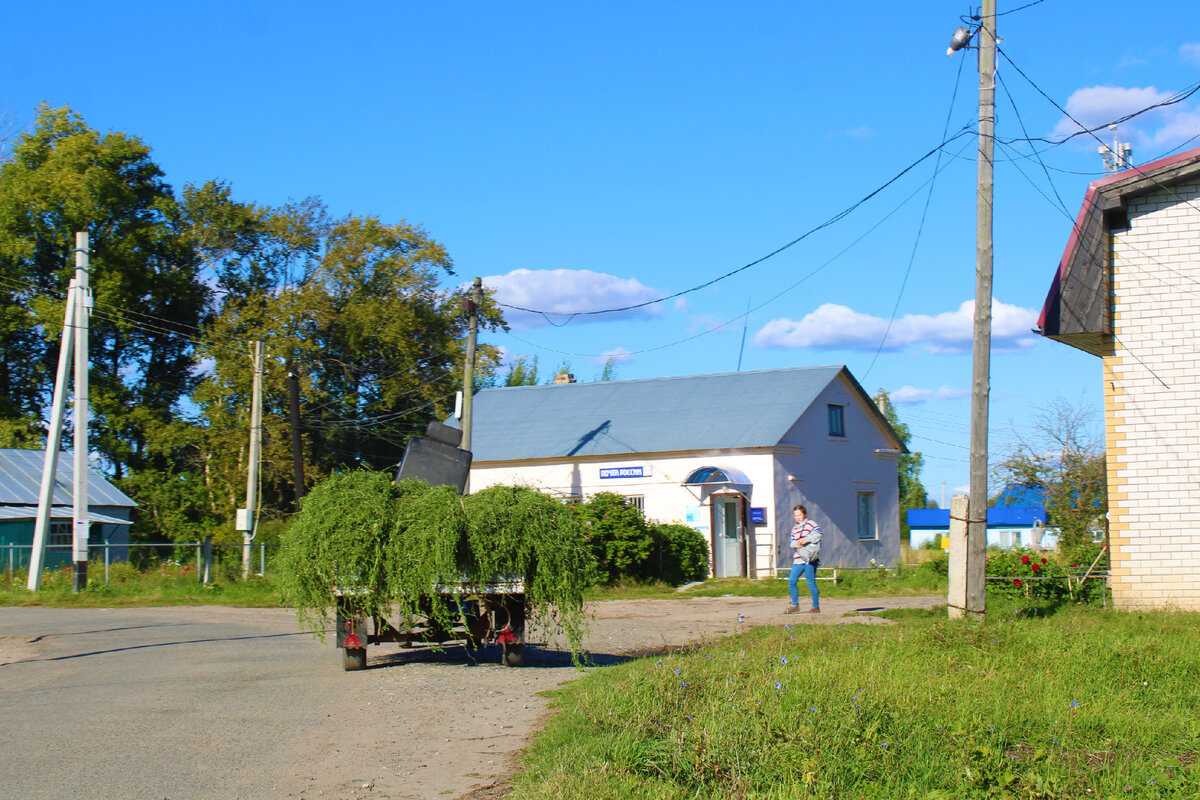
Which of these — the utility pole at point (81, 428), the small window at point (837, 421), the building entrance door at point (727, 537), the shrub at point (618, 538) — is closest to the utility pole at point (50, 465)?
the utility pole at point (81, 428)

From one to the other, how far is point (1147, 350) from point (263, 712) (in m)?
12.4

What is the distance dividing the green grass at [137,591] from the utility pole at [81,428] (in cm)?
56

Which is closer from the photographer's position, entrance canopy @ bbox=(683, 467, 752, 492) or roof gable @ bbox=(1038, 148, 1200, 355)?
roof gable @ bbox=(1038, 148, 1200, 355)

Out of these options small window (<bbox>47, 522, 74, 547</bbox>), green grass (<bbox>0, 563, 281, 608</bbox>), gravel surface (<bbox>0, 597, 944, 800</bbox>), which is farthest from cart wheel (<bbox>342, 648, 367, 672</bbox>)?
small window (<bbox>47, 522, 74, 547</bbox>)

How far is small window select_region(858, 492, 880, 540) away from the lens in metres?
33.6

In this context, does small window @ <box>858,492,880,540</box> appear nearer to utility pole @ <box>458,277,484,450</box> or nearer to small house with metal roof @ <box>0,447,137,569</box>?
utility pole @ <box>458,277,484,450</box>

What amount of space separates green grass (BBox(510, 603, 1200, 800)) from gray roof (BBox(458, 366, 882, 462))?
777 inches

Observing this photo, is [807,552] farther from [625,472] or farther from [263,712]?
[625,472]

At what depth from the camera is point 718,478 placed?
29.5 meters

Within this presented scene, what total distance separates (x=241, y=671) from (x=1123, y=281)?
12.5 metres

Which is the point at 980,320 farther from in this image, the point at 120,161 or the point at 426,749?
the point at 120,161

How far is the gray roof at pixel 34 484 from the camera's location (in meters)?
33.4

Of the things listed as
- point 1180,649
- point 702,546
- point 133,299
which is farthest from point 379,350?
point 1180,649

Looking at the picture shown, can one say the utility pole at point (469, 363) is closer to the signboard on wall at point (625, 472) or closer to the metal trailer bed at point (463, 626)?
the signboard on wall at point (625, 472)
